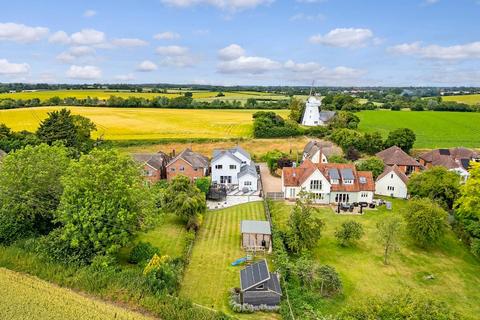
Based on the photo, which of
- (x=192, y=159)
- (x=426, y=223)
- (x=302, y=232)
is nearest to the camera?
(x=302, y=232)

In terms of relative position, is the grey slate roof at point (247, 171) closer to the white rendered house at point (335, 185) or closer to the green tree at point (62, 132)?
the white rendered house at point (335, 185)

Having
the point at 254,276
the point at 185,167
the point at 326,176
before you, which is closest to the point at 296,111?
the point at 185,167

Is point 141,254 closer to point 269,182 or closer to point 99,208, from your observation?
point 99,208

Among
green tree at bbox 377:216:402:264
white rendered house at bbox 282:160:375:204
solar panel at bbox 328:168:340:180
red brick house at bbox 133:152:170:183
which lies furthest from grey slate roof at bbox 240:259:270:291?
red brick house at bbox 133:152:170:183

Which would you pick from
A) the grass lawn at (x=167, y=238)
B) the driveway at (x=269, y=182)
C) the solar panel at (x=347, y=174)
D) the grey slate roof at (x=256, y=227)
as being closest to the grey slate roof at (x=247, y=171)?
the driveway at (x=269, y=182)

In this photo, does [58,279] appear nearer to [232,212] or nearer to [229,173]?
[232,212]

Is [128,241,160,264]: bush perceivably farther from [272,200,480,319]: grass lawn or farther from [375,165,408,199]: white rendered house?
[375,165,408,199]: white rendered house
